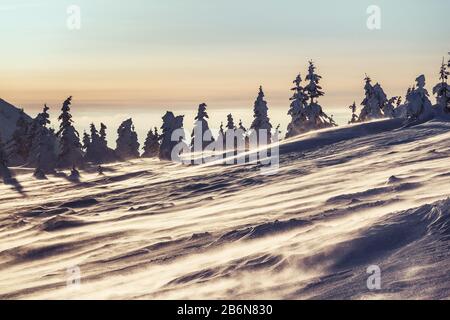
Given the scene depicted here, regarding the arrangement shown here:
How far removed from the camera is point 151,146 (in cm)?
8838

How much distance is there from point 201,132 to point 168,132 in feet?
35.3

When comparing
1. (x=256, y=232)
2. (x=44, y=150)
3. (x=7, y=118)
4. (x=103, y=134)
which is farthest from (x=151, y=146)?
(x=256, y=232)

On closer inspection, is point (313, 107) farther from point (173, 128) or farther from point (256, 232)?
point (256, 232)

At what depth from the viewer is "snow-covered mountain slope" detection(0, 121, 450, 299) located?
10.9m

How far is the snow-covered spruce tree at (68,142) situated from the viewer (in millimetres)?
62469

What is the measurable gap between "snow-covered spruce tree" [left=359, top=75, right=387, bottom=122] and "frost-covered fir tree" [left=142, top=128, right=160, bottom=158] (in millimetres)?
30344

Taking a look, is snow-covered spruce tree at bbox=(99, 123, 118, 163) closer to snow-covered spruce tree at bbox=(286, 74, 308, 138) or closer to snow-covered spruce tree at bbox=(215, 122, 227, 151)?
snow-covered spruce tree at bbox=(215, 122, 227, 151)

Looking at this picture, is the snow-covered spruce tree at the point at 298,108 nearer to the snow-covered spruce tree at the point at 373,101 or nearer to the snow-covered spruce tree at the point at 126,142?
the snow-covered spruce tree at the point at 373,101
